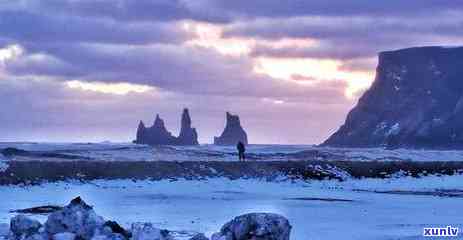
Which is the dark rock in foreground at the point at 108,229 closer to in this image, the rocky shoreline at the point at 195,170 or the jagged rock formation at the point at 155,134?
the rocky shoreline at the point at 195,170

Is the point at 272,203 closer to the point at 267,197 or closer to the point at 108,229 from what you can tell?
the point at 267,197

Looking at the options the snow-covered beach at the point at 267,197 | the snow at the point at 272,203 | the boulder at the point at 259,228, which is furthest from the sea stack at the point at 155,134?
the boulder at the point at 259,228

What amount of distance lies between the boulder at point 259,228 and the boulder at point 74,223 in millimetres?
3349

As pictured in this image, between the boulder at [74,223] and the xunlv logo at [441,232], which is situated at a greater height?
the boulder at [74,223]

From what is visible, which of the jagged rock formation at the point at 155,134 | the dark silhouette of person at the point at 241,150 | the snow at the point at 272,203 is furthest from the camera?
the jagged rock formation at the point at 155,134

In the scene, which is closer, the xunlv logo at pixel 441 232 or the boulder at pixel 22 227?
the boulder at pixel 22 227

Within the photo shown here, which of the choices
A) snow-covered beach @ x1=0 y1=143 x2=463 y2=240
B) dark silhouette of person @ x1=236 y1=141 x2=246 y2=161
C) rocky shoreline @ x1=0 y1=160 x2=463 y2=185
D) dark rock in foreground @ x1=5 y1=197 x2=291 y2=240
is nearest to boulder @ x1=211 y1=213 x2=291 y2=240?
dark rock in foreground @ x1=5 y1=197 x2=291 y2=240

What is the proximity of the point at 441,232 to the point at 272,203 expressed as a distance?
43.5ft

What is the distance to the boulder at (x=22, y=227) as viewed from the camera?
74.8 feet

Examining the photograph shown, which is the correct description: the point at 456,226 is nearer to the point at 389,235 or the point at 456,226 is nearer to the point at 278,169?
the point at 389,235

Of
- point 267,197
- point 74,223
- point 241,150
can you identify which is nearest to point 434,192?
point 267,197

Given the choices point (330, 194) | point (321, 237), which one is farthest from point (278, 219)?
point (330, 194)

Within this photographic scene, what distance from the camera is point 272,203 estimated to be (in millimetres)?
37688

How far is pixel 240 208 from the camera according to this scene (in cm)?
3459
